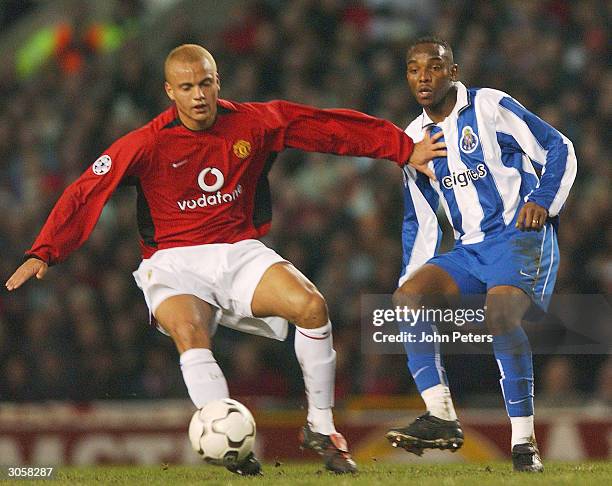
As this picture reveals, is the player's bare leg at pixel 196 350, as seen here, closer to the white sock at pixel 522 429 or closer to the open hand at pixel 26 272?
the open hand at pixel 26 272

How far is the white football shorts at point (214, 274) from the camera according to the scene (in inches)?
227

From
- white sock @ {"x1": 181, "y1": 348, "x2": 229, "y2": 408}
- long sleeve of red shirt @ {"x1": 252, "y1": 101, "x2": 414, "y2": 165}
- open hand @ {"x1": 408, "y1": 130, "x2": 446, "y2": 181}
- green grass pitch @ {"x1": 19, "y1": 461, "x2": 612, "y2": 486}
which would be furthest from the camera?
long sleeve of red shirt @ {"x1": 252, "y1": 101, "x2": 414, "y2": 165}

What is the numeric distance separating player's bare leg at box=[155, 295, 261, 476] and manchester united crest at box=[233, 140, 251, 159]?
0.71 meters

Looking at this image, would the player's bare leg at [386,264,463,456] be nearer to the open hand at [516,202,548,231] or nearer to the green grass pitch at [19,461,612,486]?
the green grass pitch at [19,461,612,486]

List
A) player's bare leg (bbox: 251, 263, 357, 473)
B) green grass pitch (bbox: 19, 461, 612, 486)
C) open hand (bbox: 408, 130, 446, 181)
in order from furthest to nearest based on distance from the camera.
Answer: open hand (bbox: 408, 130, 446, 181)
player's bare leg (bbox: 251, 263, 357, 473)
green grass pitch (bbox: 19, 461, 612, 486)

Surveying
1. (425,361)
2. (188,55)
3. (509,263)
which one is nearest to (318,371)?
(425,361)

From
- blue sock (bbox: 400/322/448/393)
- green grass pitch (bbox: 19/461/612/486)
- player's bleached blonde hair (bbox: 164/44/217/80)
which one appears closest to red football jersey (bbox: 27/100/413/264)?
player's bleached blonde hair (bbox: 164/44/217/80)

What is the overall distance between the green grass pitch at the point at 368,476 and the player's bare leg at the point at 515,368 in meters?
0.12

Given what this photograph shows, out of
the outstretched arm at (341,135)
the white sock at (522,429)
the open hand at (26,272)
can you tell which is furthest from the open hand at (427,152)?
the open hand at (26,272)

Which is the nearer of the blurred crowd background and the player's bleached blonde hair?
the player's bleached blonde hair

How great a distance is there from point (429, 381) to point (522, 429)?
525 mm

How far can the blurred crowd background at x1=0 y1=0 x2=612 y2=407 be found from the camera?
876 centimetres

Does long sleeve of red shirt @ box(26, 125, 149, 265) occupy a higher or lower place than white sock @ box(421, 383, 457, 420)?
higher

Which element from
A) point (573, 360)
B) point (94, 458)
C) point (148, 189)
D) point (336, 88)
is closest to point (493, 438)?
point (573, 360)
